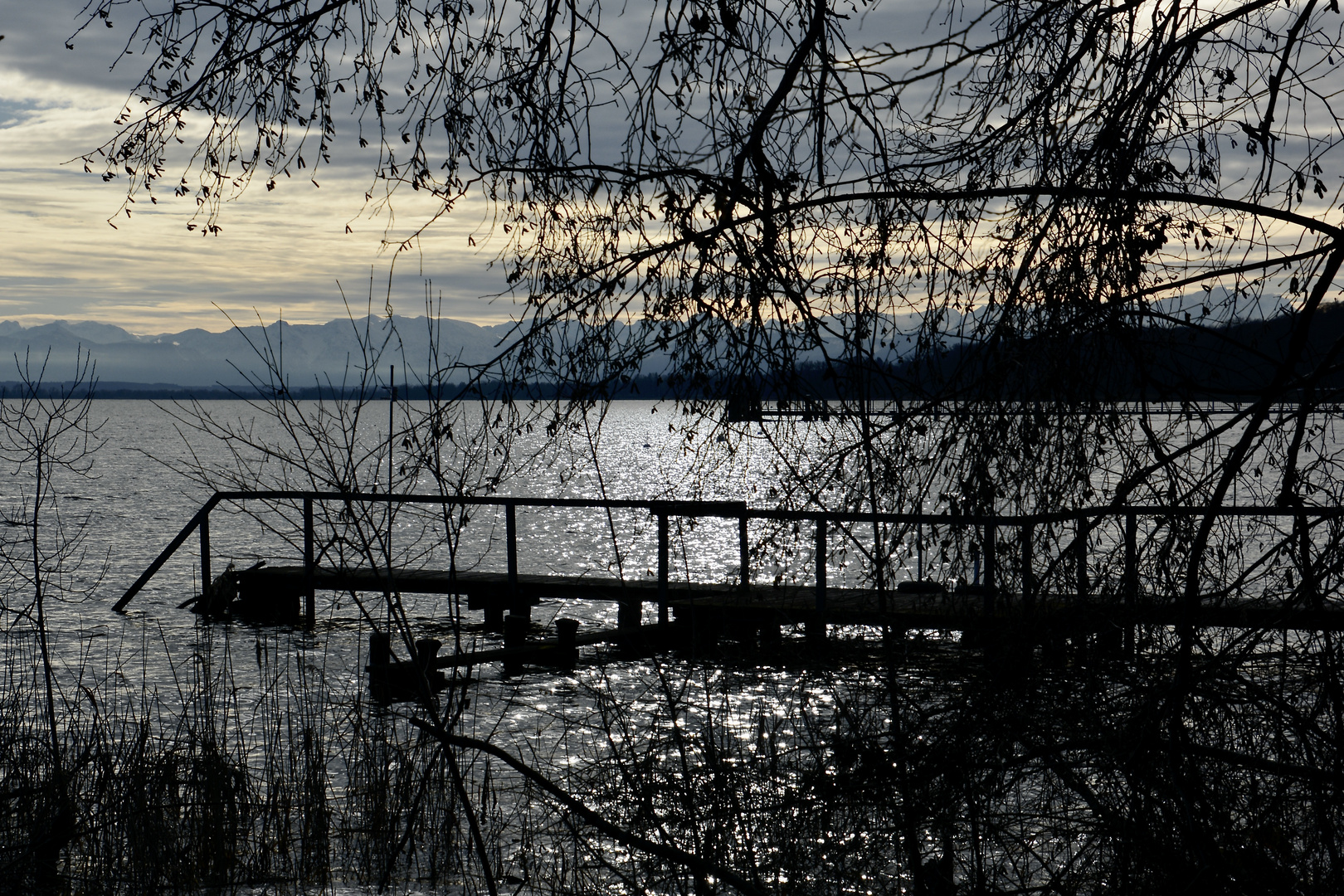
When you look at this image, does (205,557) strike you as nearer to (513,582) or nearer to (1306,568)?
(513,582)

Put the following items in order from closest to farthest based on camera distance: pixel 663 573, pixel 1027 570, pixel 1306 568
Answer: pixel 1306 568
pixel 1027 570
pixel 663 573

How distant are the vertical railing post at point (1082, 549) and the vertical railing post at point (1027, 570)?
17 cm

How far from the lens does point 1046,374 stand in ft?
13.1

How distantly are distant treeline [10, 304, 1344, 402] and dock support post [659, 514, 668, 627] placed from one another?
29.4 ft

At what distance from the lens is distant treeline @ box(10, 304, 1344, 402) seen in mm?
3959

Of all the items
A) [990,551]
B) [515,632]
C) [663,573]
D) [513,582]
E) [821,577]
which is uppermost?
[990,551]

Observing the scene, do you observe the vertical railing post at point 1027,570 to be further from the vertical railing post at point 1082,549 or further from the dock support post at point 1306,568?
the dock support post at point 1306,568

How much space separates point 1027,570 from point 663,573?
9040 millimetres

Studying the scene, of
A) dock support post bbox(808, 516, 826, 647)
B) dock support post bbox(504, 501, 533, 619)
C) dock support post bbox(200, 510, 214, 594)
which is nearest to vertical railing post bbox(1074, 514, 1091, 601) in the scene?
dock support post bbox(808, 516, 826, 647)

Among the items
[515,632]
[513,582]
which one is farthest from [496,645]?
[515,632]

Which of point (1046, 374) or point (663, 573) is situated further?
point (663, 573)

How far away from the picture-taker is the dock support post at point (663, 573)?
1338cm

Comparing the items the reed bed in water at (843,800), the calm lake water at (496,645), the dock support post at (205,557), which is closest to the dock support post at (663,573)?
the calm lake water at (496,645)

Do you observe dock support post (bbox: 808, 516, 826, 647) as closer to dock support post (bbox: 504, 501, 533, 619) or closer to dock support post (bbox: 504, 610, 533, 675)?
dock support post (bbox: 504, 610, 533, 675)
